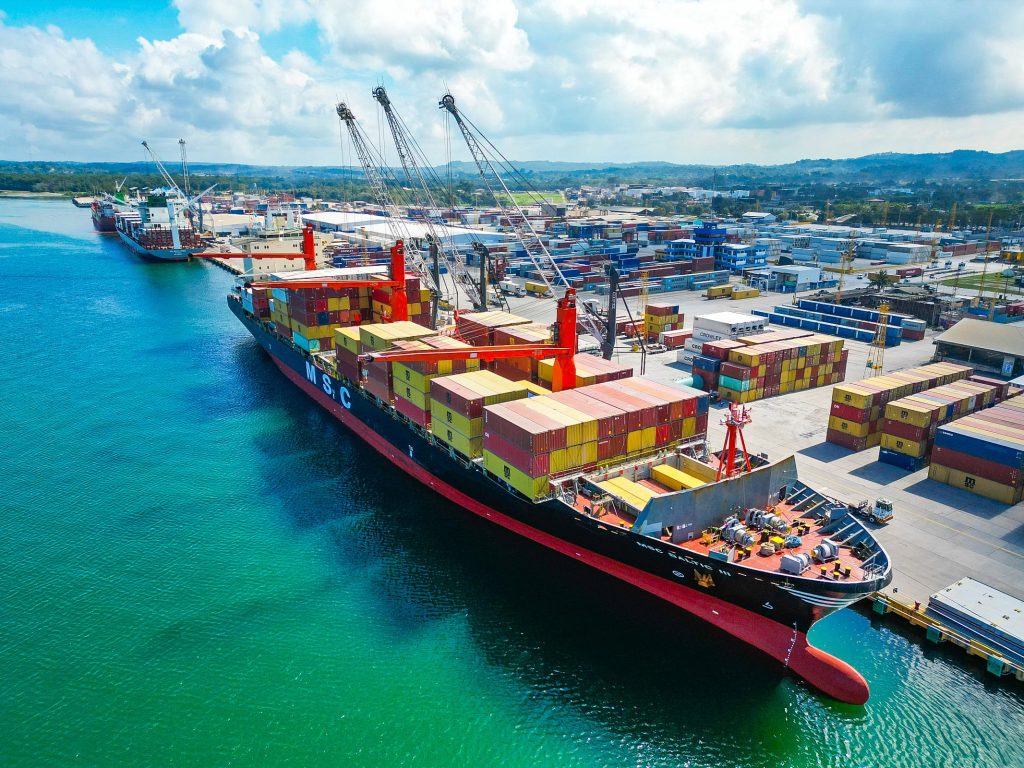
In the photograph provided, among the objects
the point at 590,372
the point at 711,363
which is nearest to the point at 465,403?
the point at 590,372

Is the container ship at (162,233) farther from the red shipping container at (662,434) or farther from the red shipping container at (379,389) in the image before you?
the red shipping container at (662,434)

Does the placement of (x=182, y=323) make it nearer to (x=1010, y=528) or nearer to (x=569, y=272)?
(x=569, y=272)

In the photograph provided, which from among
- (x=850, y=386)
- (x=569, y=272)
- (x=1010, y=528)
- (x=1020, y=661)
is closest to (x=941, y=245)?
(x=569, y=272)

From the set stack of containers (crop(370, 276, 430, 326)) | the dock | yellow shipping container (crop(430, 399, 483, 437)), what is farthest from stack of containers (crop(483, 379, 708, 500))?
stack of containers (crop(370, 276, 430, 326))

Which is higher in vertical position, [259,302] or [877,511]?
[259,302]

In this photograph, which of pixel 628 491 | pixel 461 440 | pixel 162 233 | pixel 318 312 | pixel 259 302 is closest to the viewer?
pixel 628 491

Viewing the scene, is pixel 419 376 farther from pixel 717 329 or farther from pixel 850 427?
pixel 717 329

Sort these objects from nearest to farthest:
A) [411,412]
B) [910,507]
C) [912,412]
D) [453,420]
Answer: [910,507] → [453,420] → [912,412] → [411,412]
